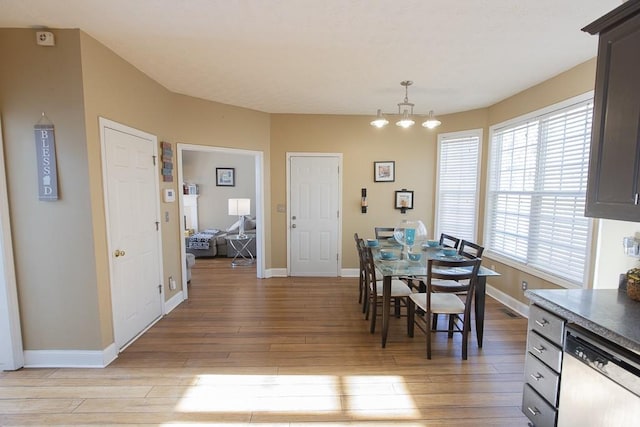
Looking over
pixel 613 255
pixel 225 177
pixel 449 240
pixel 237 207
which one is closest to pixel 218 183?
pixel 225 177

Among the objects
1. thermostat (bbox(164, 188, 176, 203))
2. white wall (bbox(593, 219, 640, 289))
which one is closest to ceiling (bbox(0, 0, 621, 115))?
thermostat (bbox(164, 188, 176, 203))

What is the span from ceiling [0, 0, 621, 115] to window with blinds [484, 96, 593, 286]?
1.81 feet

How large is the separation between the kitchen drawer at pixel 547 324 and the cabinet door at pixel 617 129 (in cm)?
65

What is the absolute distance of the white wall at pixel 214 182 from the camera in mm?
7500

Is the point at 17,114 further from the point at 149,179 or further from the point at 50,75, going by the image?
the point at 149,179

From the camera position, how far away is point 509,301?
3742 mm

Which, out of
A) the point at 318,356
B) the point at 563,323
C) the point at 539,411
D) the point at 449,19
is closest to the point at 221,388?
the point at 318,356

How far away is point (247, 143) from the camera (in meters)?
4.50

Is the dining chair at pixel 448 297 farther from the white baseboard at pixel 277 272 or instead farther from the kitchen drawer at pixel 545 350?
the white baseboard at pixel 277 272

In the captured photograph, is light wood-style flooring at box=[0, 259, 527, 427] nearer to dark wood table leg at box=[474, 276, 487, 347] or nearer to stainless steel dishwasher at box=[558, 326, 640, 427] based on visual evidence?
dark wood table leg at box=[474, 276, 487, 347]

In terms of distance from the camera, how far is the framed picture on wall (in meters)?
7.50

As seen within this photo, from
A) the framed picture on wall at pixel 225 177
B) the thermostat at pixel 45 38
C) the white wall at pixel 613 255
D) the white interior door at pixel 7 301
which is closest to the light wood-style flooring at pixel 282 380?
the white interior door at pixel 7 301

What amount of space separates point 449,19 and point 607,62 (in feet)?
3.25

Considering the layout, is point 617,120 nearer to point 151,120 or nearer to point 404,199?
point 404,199
